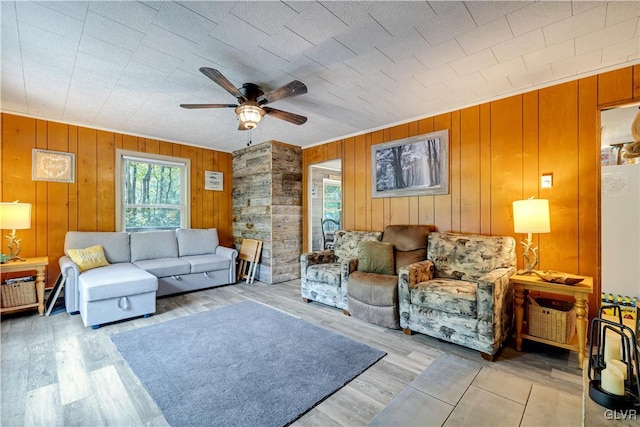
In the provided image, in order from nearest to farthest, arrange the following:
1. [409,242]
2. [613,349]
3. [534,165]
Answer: [613,349] → [534,165] → [409,242]

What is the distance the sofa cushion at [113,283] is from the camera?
9.27ft

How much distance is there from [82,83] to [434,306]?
3.93 meters

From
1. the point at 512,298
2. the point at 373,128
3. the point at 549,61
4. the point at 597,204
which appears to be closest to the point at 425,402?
the point at 512,298

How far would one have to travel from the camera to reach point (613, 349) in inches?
38.4

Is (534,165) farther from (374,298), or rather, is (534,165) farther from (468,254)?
(374,298)

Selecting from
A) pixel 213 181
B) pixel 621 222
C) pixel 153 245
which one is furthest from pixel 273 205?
pixel 621 222

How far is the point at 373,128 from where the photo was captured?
13.3 ft

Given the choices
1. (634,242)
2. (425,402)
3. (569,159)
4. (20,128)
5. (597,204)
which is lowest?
(425,402)

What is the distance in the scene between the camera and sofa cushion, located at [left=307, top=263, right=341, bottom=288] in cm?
338

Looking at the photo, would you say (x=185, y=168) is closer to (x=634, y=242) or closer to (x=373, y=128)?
(x=373, y=128)

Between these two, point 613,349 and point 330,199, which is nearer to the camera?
point 613,349

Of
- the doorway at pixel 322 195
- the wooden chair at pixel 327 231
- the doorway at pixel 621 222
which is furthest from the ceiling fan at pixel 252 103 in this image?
the wooden chair at pixel 327 231

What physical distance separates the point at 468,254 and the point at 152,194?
4771 millimetres

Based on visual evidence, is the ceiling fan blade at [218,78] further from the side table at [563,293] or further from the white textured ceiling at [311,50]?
the side table at [563,293]
